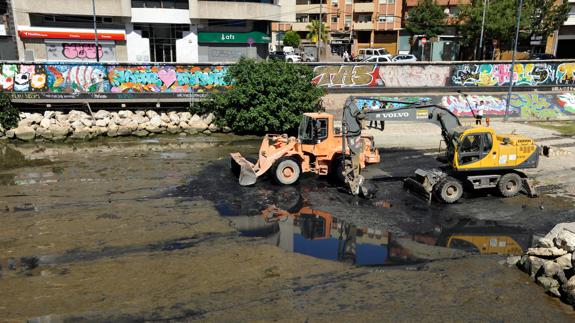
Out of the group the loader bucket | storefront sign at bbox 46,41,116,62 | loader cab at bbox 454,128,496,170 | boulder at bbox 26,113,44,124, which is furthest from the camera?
storefront sign at bbox 46,41,116,62

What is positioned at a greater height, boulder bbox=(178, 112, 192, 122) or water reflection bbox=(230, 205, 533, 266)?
boulder bbox=(178, 112, 192, 122)

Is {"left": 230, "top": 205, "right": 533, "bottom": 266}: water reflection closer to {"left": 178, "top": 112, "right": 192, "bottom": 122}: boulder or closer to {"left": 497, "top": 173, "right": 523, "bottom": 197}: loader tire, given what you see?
{"left": 497, "top": 173, "right": 523, "bottom": 197}: loader tire

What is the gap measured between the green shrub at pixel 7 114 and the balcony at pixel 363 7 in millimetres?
58370

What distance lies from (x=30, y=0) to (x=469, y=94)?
1552 inches

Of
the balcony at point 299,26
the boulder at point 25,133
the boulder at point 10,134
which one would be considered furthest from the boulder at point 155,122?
the balcony at point 299,26

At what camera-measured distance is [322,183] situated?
769 inches

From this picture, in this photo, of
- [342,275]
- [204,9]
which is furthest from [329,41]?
[342,275]

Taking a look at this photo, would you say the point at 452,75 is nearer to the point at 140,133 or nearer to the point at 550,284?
the point at 140,133

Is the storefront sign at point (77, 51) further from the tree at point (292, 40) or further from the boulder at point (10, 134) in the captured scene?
the tree at point (292, 40)

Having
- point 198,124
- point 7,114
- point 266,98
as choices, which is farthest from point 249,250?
point 7,114

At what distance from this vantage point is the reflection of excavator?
54.9ft

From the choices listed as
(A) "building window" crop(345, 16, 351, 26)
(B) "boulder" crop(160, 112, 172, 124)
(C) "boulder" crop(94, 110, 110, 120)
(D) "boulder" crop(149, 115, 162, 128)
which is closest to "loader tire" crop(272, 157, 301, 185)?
(D) "boulder" crop(149, 115, 162, 128)

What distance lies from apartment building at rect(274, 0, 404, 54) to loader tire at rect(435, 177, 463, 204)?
58.0 meters

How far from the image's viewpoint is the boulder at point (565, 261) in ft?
36.7
